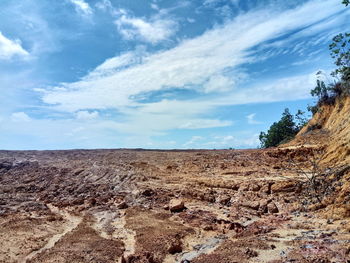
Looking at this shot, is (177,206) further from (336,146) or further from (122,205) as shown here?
(336,146)

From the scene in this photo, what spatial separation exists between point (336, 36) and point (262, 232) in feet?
23.4

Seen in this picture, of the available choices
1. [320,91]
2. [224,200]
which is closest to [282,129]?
[320,91]

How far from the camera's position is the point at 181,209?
12172mm

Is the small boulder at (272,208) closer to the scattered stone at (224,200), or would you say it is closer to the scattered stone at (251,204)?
the scattered stone at (251,204)

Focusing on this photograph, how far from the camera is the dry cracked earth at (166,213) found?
8.02 metres

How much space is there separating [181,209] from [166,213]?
2.05 feet

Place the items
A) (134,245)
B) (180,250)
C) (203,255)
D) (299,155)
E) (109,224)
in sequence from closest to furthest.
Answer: (203,255) < (180,250) < (134,245) < (109,224) < (299,155)

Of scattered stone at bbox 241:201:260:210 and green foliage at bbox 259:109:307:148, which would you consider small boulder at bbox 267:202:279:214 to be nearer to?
scattered stone at bbox 241:201:260:210

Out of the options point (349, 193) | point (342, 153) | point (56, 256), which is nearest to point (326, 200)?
point (349, 193)

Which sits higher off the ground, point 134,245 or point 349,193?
point 349,193

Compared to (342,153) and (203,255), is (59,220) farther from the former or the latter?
(342,153)

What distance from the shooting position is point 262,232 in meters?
9.18

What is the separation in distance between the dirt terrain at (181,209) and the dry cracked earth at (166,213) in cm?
4

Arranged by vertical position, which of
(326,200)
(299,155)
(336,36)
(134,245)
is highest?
(336,36)
